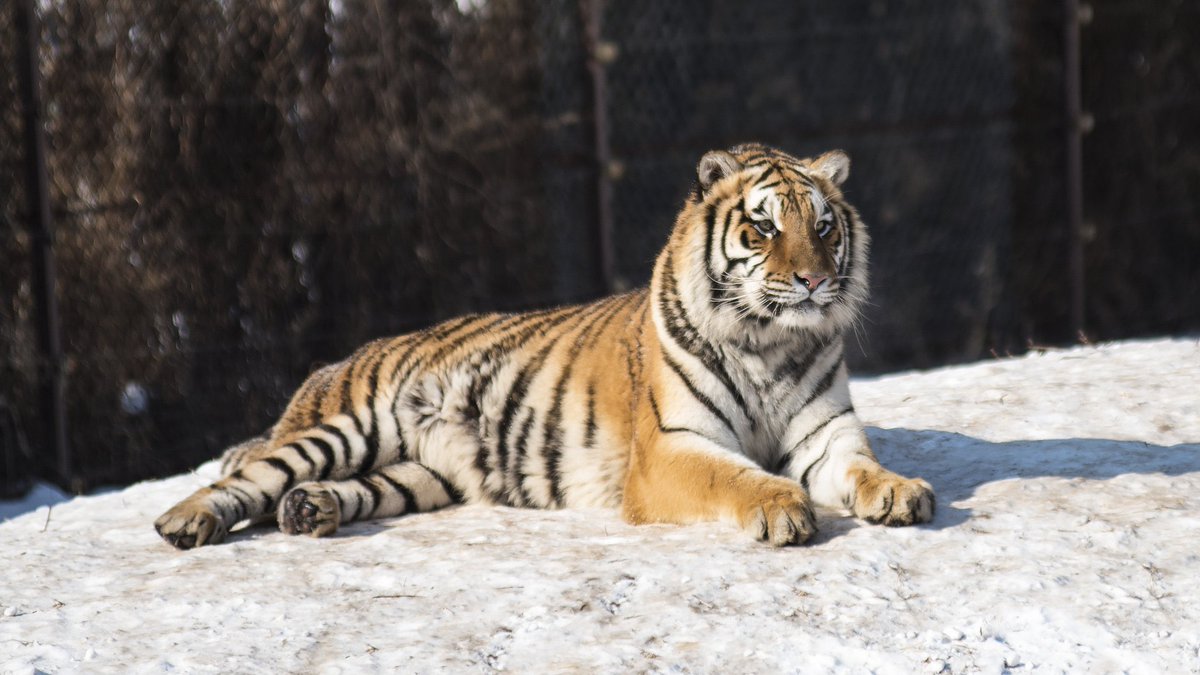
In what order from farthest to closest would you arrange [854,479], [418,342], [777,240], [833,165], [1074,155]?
[1074,155] < [418,342] < [833,165] < [777,240] < [854,479]

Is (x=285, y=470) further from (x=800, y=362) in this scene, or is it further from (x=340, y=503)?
(x=800, y=362)

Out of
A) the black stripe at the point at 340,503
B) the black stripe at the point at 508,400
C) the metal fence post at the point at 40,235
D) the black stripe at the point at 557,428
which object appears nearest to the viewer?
the black stripe at the point at 340,503

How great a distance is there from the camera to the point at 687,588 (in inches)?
131

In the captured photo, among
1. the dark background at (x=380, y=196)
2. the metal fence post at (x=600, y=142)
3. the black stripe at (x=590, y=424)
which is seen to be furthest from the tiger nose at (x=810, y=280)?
the metal fence post at (x=600, y=142)

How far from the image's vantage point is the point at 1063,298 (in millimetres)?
8414

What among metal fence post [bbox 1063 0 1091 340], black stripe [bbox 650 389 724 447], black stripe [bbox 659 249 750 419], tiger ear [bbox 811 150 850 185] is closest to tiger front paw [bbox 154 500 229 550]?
black stripe [bbox 650 389 724 447]

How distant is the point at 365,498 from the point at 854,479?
1.41m

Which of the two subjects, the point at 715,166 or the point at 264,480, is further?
the point at 264,480

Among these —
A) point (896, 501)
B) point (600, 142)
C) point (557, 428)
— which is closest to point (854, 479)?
point (896, 501)

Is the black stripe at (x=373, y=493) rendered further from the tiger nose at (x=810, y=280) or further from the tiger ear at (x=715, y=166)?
the tiger nose at (x=810, y=280)

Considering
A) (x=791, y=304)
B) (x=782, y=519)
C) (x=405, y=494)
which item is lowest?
(x=405, y=494)

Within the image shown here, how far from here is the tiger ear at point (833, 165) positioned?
13.5ft

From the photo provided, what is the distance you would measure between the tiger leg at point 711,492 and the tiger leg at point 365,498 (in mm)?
683

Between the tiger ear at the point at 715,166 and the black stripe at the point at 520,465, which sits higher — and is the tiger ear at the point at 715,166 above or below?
above
